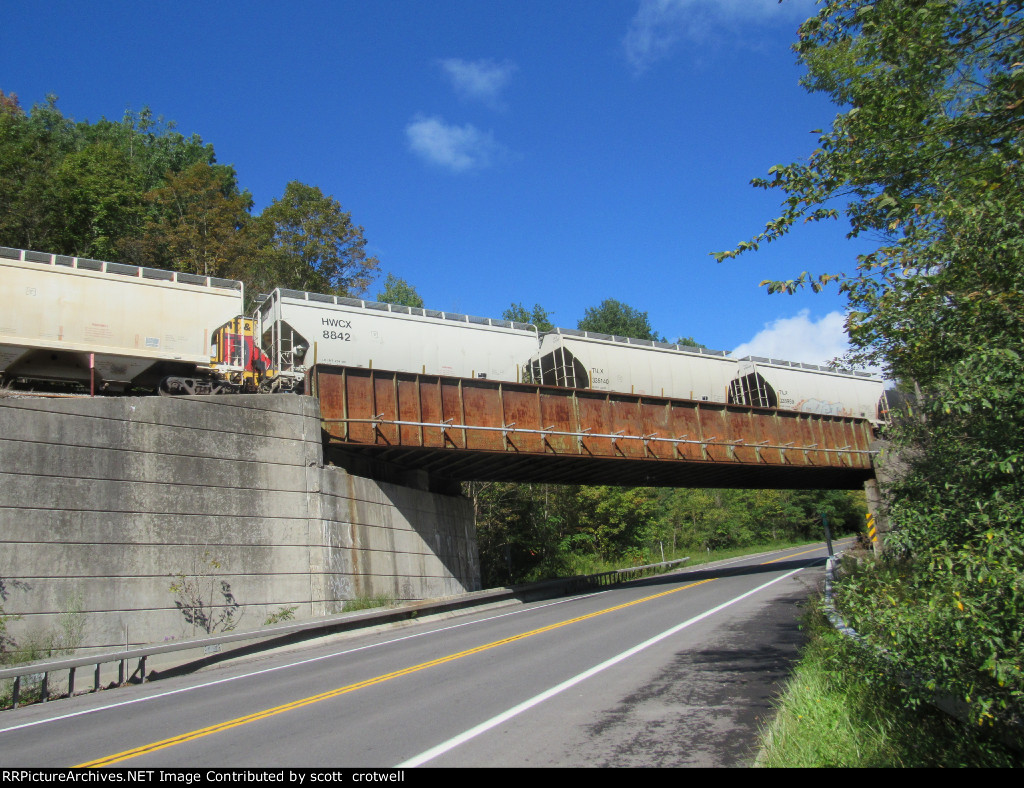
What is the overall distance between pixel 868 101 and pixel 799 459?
2688cm

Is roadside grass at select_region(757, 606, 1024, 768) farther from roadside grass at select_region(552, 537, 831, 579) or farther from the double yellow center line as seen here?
roadside grass at select_region(552, 537, 831, 579)

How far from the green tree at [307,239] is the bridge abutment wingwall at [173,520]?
80.1ft

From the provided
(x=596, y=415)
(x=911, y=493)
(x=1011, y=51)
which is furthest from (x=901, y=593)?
(x=596, y=415)

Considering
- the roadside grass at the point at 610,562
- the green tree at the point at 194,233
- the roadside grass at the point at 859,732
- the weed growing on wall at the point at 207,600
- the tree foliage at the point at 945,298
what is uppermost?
the green tree at the point at 194,233

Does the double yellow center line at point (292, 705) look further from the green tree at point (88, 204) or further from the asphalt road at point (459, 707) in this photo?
the green tree at point (88, 204)

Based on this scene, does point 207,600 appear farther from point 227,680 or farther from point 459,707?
point 459,707

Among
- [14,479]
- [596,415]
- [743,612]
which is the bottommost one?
[743,612]

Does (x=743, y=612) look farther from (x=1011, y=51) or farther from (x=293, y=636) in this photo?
(x=1011, y=51)

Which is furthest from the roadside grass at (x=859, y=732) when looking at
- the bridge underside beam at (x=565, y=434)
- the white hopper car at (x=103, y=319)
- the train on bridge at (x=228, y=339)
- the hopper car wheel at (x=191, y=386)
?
the white hopper car at (x=103, y=319)

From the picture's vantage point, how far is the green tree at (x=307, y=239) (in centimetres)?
4188

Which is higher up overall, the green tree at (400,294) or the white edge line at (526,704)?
the green tree at (400,294)

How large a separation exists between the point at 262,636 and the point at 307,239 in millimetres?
31953

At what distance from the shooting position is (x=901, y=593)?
662 centimetres

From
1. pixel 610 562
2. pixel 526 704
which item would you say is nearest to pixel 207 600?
pixel 526 704
